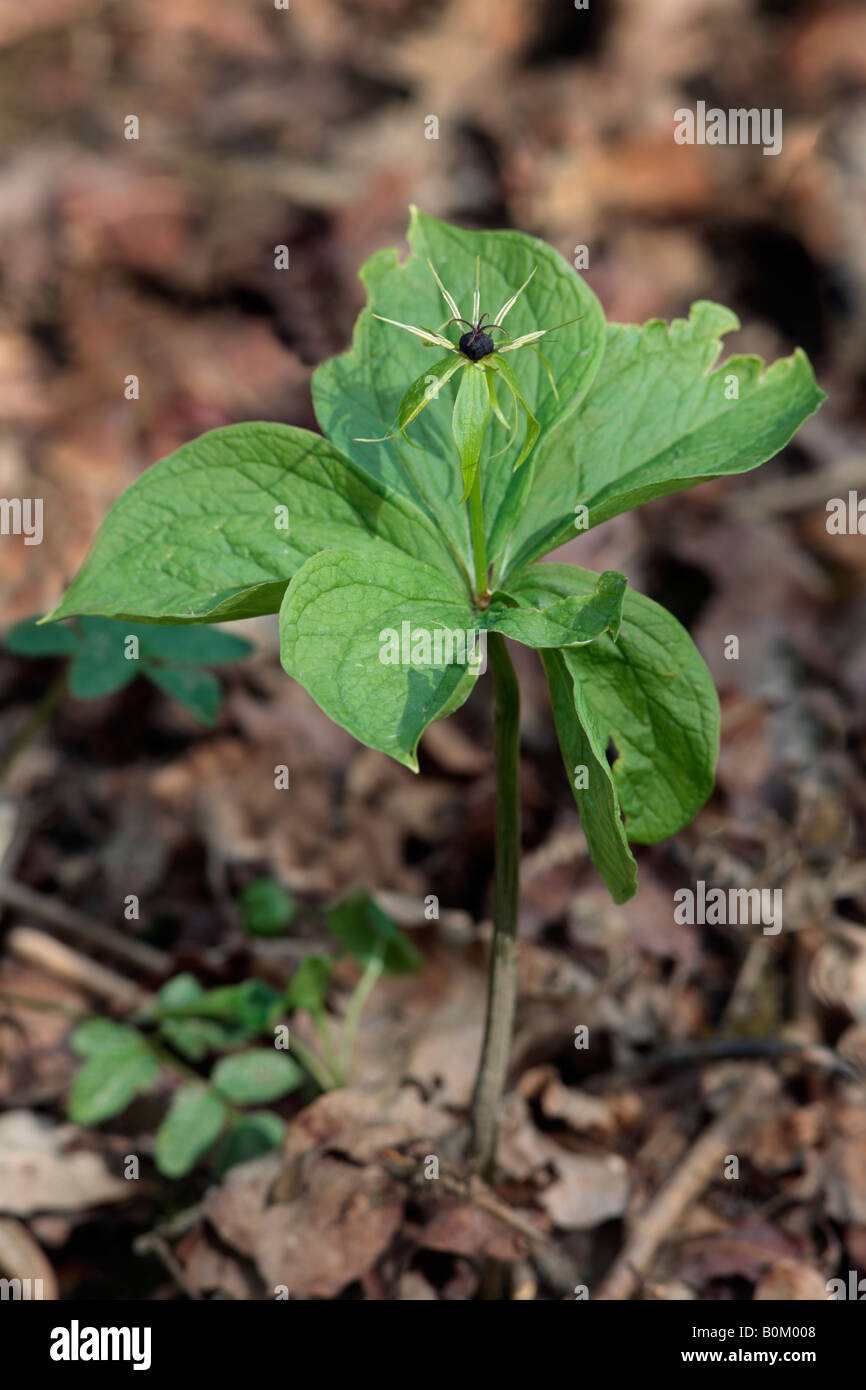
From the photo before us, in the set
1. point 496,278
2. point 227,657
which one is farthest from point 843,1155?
point 496,278

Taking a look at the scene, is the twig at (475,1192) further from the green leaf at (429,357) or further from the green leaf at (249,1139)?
the green leaf at (429,357)

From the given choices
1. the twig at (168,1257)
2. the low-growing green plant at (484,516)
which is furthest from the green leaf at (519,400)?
the twig at (168,1257)

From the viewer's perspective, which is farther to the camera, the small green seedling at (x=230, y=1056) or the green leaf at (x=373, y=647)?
the small green seedling at (x=230, y=1056)

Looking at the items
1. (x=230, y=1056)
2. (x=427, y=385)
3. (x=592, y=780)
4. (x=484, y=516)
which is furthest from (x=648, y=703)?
(x=230, y=1056)

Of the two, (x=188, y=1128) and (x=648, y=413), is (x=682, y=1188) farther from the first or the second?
(x=648, y=413)

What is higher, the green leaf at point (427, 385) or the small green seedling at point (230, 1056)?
the green leaf at point (427, 385)

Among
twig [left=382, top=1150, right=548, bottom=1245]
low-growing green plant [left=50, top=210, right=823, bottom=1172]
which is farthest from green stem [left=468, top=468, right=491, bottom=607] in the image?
twig [left=382, top=1150, right=548, bottom=1245]

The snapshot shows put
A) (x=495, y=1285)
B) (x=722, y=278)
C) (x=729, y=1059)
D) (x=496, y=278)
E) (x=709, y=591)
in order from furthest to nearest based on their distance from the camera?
(x=722, y=278), (x=709, y=591), (x=729, y=1059), (x=495, y=1285), (x=496, y=278)

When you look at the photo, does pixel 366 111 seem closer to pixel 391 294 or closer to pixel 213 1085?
pixel 391 294
